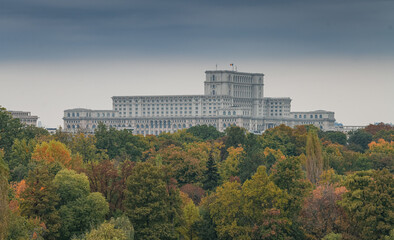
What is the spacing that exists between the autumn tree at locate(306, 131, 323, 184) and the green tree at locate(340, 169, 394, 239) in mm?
20634

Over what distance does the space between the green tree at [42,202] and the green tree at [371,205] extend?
26.4m

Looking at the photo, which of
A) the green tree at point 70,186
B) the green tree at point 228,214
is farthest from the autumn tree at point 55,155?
the green tree at point 228,214

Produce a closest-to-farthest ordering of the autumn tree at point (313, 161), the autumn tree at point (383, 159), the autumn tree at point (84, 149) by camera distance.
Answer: the autumn tree at point (313, 161)
the autumn tree at point (84, 149)
the autumn tree at point (383, 159)

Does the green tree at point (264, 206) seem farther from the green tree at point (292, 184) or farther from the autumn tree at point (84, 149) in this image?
the autumn tree at point (84, 149)

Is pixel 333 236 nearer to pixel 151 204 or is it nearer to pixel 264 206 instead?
pixel 264 206

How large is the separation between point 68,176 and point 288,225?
2214 cm

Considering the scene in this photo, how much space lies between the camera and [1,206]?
56.4m

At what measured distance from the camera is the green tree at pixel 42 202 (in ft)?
254

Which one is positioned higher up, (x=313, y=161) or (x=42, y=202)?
(x=313, y=161)

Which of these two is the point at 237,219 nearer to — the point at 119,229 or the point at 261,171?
the point at 261,171

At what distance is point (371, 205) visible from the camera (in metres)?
76.1

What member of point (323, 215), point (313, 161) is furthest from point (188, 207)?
point (313, 161)

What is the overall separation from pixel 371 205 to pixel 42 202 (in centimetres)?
2967

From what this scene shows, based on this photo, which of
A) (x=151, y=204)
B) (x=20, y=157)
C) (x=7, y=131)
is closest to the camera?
(x=151, y=204)
